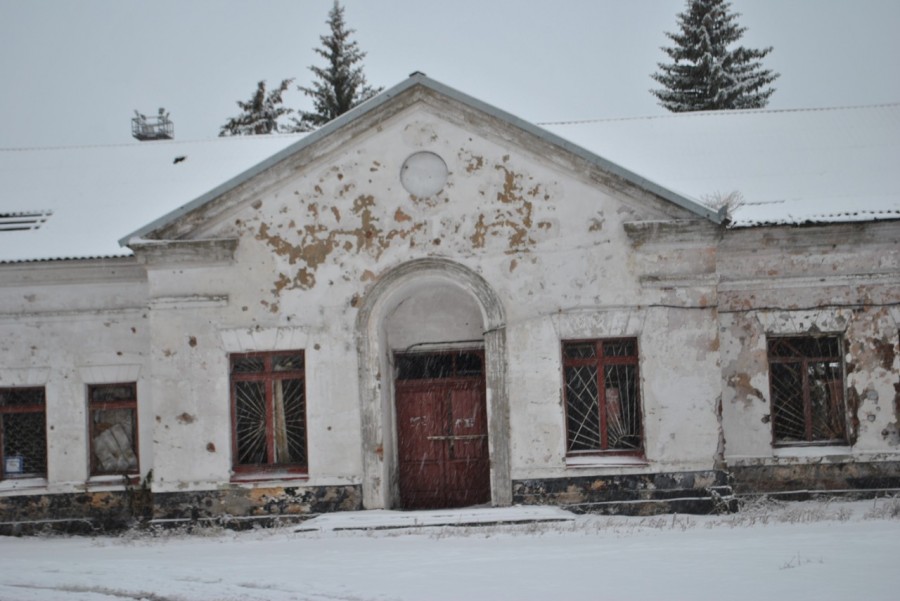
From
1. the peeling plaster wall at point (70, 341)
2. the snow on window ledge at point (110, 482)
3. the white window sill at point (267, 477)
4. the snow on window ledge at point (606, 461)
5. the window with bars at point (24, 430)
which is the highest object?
the peeling plaster wall at point (70, 341)

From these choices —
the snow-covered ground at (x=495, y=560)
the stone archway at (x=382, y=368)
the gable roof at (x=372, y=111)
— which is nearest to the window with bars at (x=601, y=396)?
the stone archway at (x=382, y=368)

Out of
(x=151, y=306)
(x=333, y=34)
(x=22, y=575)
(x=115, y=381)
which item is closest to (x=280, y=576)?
(x=22, y=575)

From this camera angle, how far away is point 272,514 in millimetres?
14227

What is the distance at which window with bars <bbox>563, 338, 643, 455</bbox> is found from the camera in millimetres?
14484

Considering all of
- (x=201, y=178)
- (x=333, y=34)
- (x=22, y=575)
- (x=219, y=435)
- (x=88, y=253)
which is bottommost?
(x=22, y=575)

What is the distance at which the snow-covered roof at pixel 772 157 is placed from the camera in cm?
1566

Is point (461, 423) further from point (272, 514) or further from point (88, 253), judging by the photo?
point (88, 253)

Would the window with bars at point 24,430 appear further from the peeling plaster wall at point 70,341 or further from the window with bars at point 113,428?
the window with bars at point 113,428

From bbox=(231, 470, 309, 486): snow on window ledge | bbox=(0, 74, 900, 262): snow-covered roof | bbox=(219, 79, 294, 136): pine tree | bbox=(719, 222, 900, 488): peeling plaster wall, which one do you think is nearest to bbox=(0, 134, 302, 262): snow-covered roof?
bbox=(0, 74, 900, 262): snow-covered roof

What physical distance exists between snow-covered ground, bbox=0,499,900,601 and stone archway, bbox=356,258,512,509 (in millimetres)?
602

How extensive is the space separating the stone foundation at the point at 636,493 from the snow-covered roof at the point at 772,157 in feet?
12.9

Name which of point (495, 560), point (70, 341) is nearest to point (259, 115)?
point (70, 341)

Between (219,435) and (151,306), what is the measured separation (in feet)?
6.86

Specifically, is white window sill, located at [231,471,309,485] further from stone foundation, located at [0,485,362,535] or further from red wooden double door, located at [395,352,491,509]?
red wooden double door, located at [395,352,491,509]
